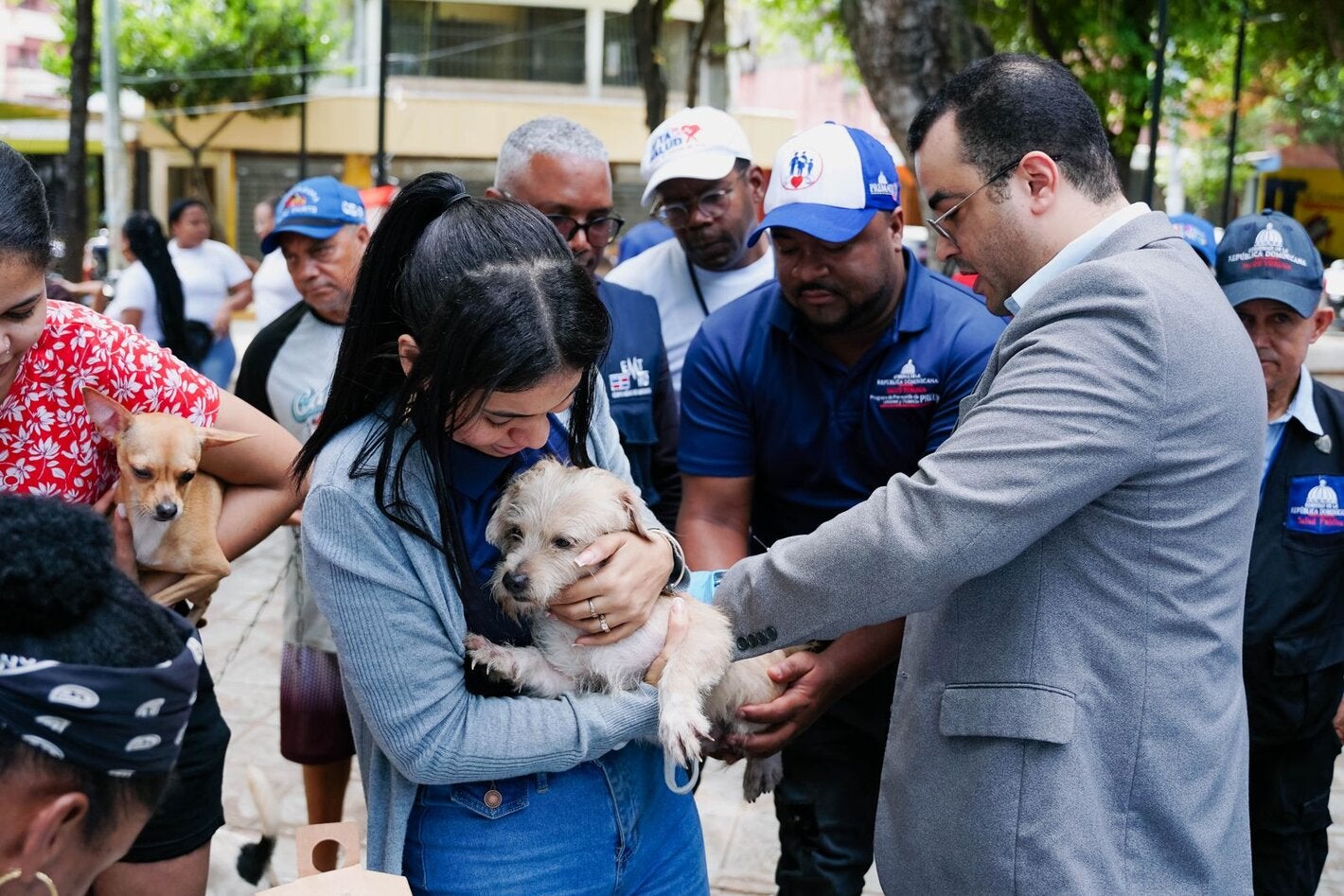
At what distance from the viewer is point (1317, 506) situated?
3.74 meters

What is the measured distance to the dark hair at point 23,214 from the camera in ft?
7.62

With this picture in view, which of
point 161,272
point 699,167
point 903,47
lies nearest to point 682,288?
point 699,167

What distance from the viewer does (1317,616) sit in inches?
148

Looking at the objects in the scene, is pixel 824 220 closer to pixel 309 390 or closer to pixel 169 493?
pixel 169 493

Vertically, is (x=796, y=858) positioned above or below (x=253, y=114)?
below

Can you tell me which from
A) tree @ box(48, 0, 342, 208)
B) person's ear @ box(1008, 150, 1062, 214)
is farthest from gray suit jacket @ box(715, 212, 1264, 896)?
tree @ box(48, 0, 342, 208)

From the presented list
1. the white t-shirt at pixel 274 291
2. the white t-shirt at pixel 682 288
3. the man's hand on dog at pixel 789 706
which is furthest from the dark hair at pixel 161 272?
the man's hand on dog at pixel 789 706

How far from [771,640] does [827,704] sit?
0.60 meters

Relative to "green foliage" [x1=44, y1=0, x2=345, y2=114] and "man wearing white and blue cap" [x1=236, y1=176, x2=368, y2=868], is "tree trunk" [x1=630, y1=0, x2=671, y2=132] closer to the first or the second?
"man wearing white and blue cap" [x1=236, y1=176, x2=368, y2=868]

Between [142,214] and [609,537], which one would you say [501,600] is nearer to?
[609,537]

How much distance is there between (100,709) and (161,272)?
8.06 m

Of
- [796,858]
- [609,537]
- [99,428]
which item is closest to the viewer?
[609,537]

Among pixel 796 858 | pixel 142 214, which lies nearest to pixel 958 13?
pixel 142 214

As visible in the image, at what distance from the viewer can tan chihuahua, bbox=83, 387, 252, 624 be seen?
2.71 m
